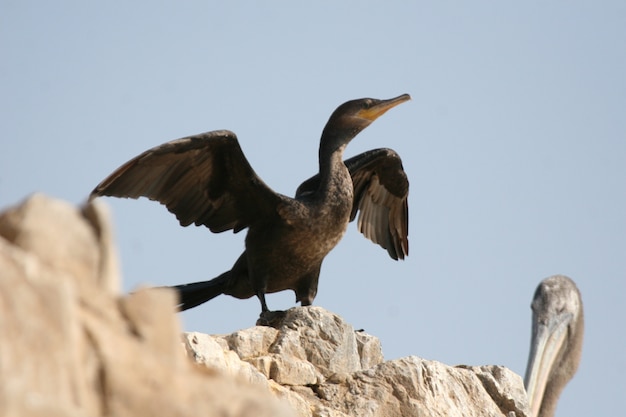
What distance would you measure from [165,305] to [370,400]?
15.6 ft

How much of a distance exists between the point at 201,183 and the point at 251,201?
0.37 metres

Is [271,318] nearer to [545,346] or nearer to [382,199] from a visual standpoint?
[382,199]

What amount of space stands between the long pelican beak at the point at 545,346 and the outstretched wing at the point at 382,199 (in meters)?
2.32

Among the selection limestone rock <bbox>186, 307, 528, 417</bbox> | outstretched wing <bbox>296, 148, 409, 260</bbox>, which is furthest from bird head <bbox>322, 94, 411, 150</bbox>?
limestone rock <bbox>186, 307, 528, 417</bbox>

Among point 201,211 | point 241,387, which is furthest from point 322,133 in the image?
point 241,387

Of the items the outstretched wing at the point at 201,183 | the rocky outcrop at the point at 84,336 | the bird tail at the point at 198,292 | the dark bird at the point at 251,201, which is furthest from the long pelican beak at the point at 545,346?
the rocky outcrop at the point at 84,336

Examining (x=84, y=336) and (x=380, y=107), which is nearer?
(x=84, y=336)

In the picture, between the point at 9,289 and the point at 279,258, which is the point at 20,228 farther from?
the point at 279,258

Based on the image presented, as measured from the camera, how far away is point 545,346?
13.8 m

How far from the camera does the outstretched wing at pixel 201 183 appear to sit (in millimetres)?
8953

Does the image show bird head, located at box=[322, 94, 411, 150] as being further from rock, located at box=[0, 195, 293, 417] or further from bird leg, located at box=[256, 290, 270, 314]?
rock, located at box=[0, 195, 293, 417]

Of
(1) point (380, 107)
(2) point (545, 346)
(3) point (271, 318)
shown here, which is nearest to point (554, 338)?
(2) point (545, 346)

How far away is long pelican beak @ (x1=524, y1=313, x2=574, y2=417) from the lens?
13.1 meters

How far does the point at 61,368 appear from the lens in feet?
9.53
